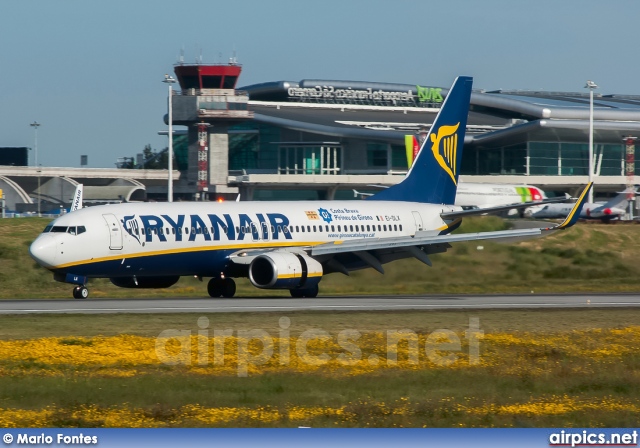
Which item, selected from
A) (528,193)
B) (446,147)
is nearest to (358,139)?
(528,193)

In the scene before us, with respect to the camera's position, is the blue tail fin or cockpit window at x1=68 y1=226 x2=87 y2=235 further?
the blue tail fin

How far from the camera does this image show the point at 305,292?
4147cm

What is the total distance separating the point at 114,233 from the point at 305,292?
26.0 feet

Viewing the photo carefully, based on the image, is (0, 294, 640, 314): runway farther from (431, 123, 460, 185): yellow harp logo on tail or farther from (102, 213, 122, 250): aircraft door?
(431, 123, 460, 185): yellow harp logo on tail

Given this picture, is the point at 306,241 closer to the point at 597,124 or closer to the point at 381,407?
the point at 381,407

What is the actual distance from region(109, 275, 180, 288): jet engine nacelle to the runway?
1126 mm

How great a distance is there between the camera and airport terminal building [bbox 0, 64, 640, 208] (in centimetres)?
13250

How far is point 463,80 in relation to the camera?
5084 cm

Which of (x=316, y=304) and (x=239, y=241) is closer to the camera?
(x=316, y=304)

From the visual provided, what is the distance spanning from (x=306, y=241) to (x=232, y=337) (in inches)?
722

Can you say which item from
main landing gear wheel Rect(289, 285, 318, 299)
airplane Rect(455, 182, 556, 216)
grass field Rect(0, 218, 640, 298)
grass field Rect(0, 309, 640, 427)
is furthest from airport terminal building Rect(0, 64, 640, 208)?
grass field Rect(0, 309, 640, 427)

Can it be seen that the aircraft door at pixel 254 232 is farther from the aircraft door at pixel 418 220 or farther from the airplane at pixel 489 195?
the airplane at pixel 489 195

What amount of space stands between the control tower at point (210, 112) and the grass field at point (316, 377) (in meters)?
109

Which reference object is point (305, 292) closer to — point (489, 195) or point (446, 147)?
point (446, 147)
